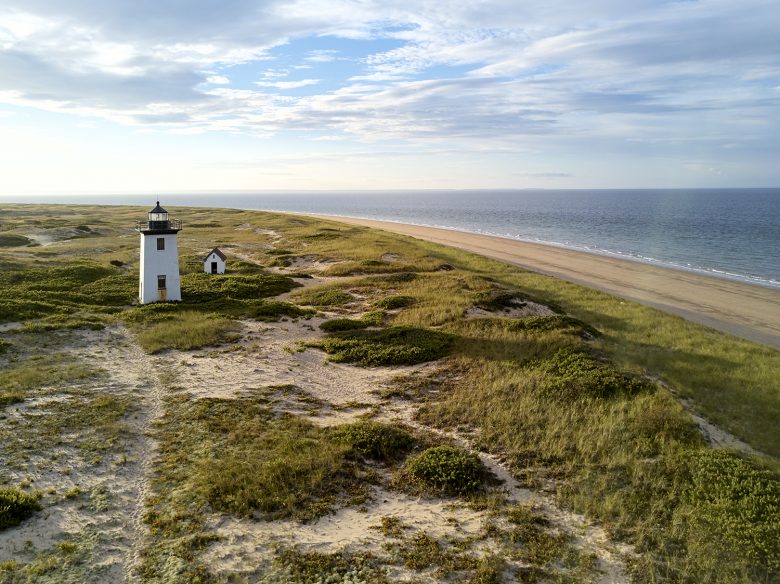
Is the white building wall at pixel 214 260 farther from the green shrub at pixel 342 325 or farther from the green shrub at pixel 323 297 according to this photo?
the green shrub at pixel 342 325

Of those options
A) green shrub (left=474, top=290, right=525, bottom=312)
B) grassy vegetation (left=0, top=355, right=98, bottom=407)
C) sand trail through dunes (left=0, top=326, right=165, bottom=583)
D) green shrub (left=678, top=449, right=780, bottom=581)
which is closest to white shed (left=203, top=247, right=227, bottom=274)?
grassy vegetation (left=0, top=355, right=98, bottom=407)

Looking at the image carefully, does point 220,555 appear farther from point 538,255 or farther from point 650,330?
point 538,255

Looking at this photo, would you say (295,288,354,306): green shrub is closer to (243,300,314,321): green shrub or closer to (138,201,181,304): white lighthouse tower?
(243,300,314,321): green shrub

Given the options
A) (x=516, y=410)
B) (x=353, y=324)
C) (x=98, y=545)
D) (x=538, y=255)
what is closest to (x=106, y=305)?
(x=353, y=324)

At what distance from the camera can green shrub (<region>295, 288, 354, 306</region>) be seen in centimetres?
3278

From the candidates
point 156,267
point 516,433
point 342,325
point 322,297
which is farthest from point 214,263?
point 516,433

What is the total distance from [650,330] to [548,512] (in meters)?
20.5

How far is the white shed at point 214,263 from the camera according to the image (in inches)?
1625

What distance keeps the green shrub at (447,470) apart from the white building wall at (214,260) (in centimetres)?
3230

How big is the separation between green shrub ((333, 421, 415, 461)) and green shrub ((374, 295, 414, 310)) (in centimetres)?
1592

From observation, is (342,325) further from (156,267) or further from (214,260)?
(214,260)

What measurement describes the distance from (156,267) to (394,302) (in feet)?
48.7

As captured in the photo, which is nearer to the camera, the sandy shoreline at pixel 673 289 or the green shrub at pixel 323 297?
the green shrub at pixel 323 297

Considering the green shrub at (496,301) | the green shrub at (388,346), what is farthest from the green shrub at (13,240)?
the green shrub at (496,301)
